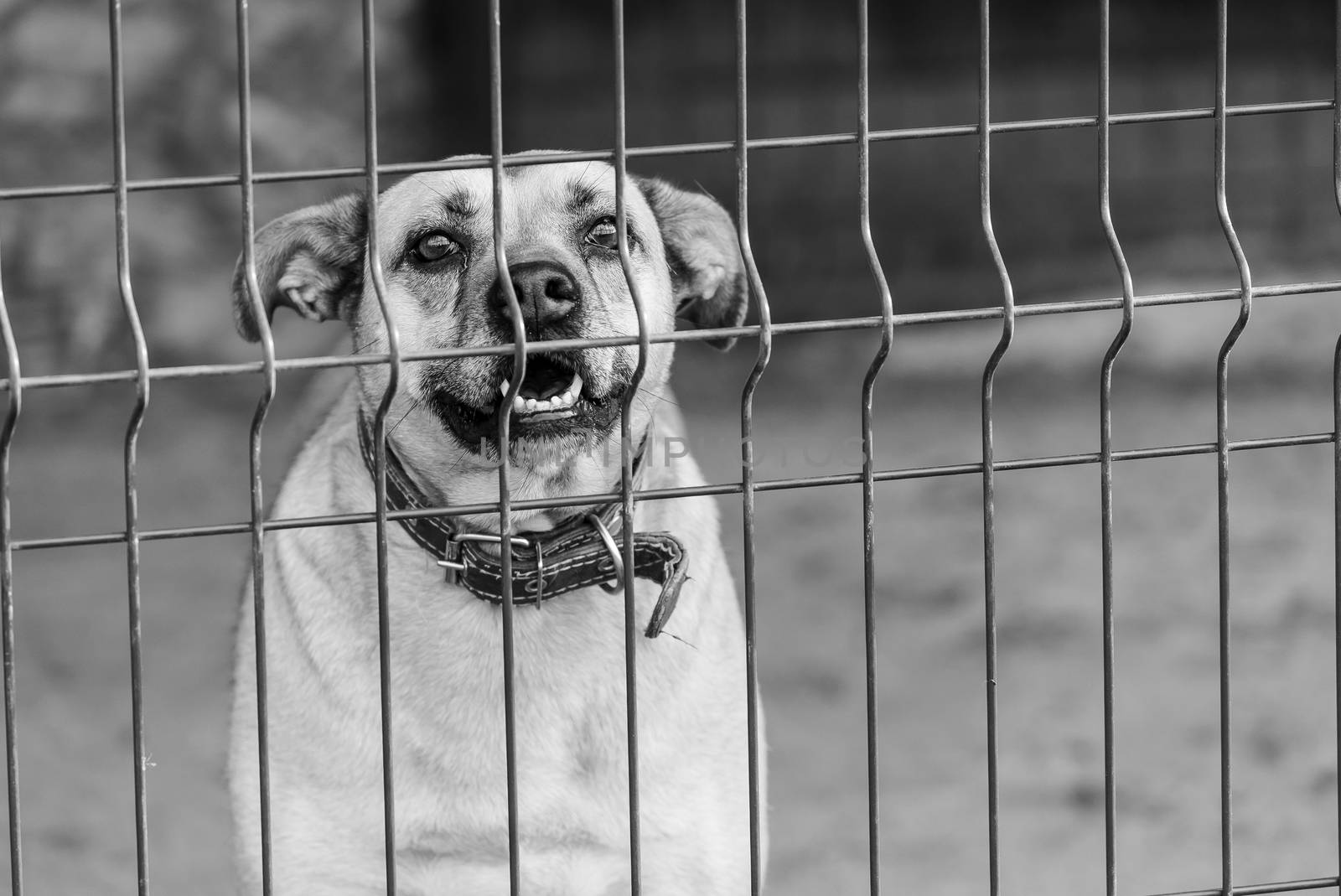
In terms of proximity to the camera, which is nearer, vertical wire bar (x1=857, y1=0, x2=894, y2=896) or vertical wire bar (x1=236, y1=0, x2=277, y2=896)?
vertical wire bar (x1=236, y1=0, x2=277, y2=896)

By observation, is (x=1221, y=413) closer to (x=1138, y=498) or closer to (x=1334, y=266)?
(x=1138, y=498)

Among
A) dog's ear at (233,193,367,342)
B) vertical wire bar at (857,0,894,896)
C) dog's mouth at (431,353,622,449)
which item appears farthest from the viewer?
dog's ear at (233,193,367,342)

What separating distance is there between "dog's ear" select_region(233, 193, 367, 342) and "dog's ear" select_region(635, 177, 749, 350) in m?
0.53

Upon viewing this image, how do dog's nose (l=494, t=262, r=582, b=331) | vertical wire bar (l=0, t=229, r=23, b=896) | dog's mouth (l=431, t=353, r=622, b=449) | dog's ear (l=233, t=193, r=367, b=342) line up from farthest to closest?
dog's ear (l=233, t=193, r=367, b=342) → dog's mouth (l=431, t=353, r=622, b=449) → dog's nose (l=494, t=262, r=582, b=331) → vertical wire bar (l=0, t=229, r=23, b=896)

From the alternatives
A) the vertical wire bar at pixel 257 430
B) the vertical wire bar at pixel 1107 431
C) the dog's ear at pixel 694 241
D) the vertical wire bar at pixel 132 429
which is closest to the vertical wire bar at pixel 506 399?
the vertical wire bar at pixel 257 430

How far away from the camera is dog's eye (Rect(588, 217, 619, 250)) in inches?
111

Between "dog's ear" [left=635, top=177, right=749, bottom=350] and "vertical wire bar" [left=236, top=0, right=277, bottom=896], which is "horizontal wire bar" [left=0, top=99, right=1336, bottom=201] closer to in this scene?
"vertical wire bar" [left=236, top=0, right=277, bottom=896]

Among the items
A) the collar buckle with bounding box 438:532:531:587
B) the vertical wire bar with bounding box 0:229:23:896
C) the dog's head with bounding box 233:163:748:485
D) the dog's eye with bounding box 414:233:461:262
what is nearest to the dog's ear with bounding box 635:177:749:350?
the dog's head with bounding box 233:163:748:485

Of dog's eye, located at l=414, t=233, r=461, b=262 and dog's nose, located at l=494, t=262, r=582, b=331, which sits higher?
dog's eye, located at l=414, t=233, r=461, b=262

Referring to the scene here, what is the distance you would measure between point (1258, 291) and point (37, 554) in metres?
4.53

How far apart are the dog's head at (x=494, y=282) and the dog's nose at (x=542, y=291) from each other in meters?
0.03

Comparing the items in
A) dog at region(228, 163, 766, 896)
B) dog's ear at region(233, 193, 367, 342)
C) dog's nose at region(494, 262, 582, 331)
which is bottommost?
dog at region(228, 163, 766, 896)

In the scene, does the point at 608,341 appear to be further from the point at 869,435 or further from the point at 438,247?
the point at 438,247

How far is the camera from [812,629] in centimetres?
488
